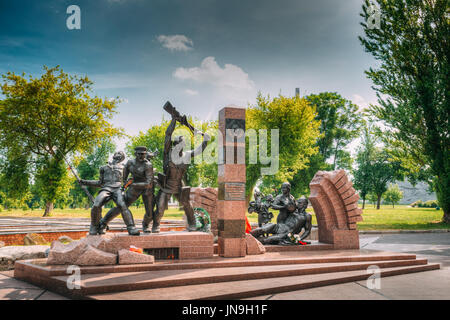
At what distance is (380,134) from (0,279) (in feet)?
78.6

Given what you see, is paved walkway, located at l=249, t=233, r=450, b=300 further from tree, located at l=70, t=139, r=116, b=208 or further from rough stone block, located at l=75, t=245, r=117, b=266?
tree, located at l=70, t=139, r=116, b=208

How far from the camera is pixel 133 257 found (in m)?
6.51

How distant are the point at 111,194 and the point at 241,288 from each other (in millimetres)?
3568

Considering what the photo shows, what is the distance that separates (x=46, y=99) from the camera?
27172 mm

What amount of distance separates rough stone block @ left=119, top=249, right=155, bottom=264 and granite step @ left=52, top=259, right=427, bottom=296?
0.36 meters

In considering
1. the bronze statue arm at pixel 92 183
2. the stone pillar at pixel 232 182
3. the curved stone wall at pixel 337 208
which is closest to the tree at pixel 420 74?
the curved stone wall at pixel 337 208

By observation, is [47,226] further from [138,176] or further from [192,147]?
[192,147]

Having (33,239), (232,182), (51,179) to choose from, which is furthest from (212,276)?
(51,179)

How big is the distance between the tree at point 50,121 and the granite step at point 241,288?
2376cm

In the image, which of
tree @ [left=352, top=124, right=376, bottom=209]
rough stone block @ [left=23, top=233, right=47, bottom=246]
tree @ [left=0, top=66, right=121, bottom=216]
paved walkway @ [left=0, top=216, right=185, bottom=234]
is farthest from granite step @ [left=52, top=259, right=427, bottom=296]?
tree @ [left=352, top=124, right=376, bottom=209]

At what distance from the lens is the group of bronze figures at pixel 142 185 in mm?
7387

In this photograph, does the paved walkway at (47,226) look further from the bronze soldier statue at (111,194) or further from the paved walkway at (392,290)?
Result: the paved walkway at (392,290)
